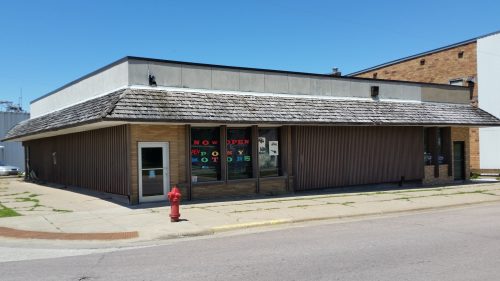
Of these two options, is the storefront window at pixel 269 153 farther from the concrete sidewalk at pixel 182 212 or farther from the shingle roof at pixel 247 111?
the concrete sidewalk at pixel 182 212

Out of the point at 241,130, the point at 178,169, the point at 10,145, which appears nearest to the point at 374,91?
the point at 241,130

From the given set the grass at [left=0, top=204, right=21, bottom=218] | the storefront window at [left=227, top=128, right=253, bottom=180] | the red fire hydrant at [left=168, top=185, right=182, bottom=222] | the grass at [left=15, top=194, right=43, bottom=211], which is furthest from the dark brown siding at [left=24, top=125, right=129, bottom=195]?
the red fire hydrant at [left=168, top=185, right=182, bottom=222]

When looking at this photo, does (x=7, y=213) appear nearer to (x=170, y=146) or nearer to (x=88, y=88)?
(x=170, y=146)

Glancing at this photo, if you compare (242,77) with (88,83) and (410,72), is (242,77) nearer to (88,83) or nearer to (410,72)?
(88,83)

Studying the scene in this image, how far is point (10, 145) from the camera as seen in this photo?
147 ft

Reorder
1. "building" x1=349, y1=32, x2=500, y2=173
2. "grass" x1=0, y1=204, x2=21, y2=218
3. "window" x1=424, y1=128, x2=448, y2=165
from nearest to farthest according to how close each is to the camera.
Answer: "grass" x1=0, y1=204, x2=21, y2=218, "window" x1=424, y1=128, x2=448, y2=165, "building" x1=349, y1=32, x2=500, y2=173

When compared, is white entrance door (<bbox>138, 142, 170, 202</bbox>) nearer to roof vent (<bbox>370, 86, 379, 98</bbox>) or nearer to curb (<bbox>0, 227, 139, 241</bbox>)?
curb (<bbox>0, 227, 139, 241</bbox>)

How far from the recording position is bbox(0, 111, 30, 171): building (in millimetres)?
42844

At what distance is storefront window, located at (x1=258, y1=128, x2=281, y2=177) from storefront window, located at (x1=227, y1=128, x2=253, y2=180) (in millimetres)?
473

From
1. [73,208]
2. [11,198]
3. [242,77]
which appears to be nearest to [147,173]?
[73,208]

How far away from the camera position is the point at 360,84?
867 inches

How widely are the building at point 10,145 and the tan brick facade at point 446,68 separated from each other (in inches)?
1255

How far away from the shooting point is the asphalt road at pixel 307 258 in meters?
7.01

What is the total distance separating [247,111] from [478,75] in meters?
18.9
